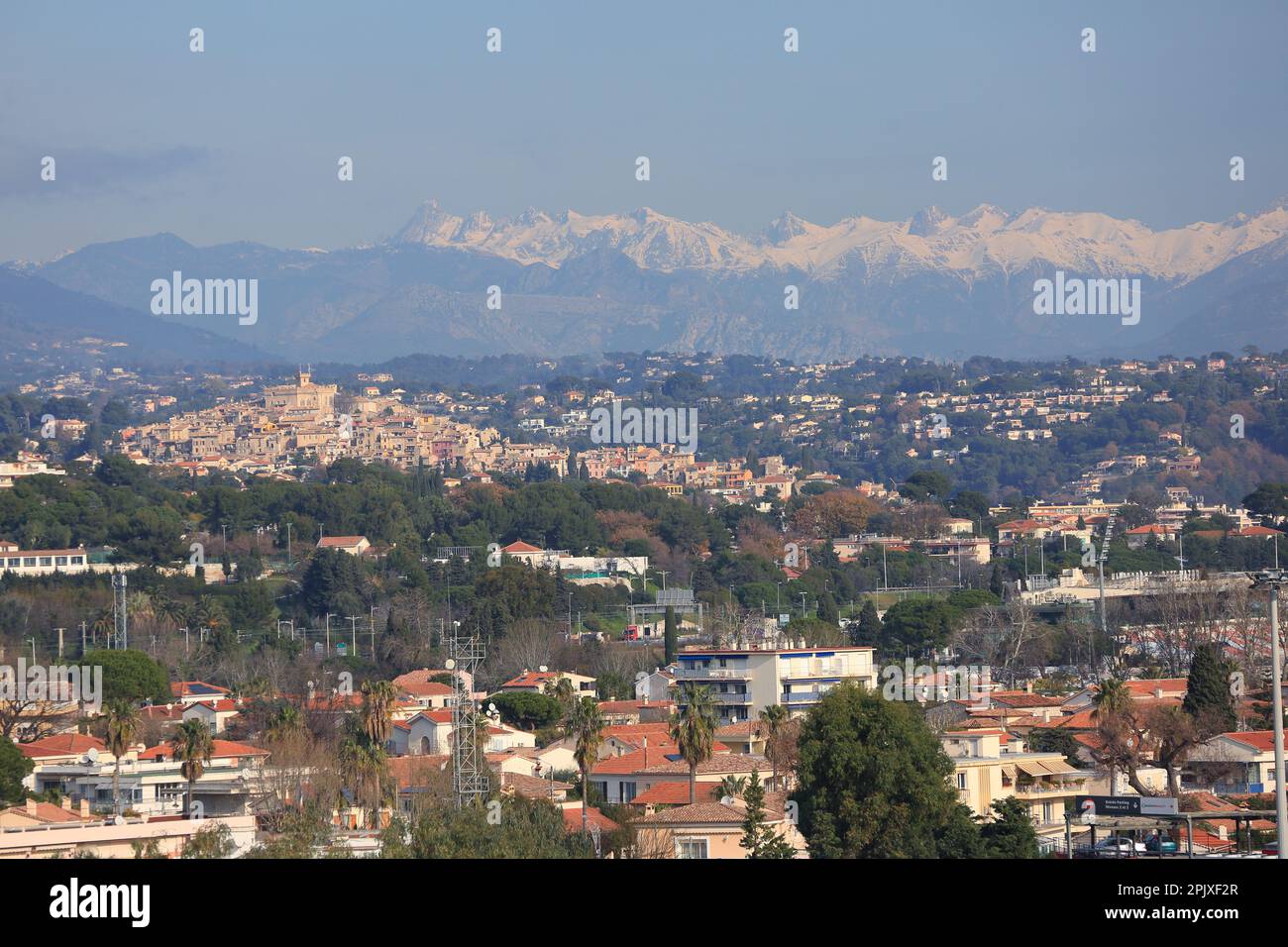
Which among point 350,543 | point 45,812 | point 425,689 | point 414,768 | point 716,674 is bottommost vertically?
point 425,689

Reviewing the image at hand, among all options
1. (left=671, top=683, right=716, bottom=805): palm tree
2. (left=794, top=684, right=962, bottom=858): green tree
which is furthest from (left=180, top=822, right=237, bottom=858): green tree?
(left=671, top=683, right=716, bottom=805): palm tree

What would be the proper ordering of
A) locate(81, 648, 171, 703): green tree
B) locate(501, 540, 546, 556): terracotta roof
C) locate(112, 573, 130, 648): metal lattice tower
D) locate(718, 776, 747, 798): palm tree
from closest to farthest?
locate(718, 776, 747, 798): palm tree → locate(81, 648, 171, 703): green tree → locate(112, 573, 130, 648): metal lattice tower → locate(501, 540, 546, 556): terracotta roof

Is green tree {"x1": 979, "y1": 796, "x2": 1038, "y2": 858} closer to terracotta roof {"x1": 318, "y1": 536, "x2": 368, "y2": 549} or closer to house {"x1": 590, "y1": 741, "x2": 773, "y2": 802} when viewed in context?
house {"x1": 590, "y1": 741, "x2": 773, "y2": 802}

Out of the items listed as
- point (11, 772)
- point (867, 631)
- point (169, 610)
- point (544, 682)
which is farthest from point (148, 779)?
point (169, 610)

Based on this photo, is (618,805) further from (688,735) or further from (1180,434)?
(1180,434)

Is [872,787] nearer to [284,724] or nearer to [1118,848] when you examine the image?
[1118,848]
